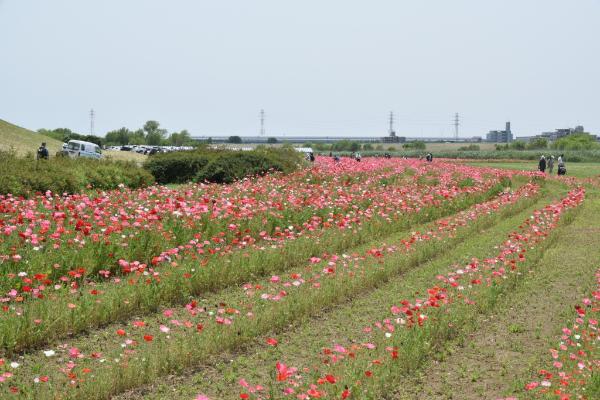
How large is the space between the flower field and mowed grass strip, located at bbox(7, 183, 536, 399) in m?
0.02

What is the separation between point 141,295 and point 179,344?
1599mm

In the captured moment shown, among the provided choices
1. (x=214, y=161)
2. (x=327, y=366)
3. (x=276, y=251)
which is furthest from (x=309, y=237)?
(x=214, y=161)

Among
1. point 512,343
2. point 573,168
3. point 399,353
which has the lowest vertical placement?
point 512,343

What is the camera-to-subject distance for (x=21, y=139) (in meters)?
52.1

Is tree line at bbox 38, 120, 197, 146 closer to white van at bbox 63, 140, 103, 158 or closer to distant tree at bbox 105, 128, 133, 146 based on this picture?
distant tree at bbox 105, 128, 133, 146

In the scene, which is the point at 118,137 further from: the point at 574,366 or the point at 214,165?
the point at 574,366

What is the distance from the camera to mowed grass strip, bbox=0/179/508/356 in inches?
239

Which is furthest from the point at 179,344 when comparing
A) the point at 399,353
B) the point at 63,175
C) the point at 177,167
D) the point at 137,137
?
the point at 137,137

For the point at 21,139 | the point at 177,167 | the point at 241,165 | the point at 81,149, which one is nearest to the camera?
the point at 241,165

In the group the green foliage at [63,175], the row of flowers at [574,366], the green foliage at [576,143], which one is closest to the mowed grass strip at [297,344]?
the row of flowers at [574,366]

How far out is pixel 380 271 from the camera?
9.31 meters

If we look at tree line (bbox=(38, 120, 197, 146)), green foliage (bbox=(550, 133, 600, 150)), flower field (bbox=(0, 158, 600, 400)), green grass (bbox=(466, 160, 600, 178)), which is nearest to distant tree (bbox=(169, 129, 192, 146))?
tree line (bbox=(38, 120, 197, 146))

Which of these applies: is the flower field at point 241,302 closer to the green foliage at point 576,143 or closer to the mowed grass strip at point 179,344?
the mowed grass strip at point 179,344

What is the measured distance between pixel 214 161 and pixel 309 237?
49.8 ft
